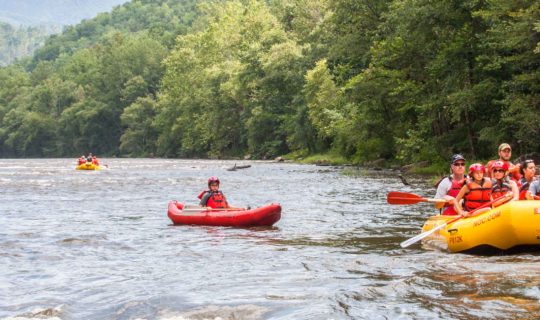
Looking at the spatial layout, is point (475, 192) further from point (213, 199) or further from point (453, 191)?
point (213, 199)

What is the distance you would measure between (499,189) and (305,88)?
138 feet

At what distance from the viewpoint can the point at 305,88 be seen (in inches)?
2063

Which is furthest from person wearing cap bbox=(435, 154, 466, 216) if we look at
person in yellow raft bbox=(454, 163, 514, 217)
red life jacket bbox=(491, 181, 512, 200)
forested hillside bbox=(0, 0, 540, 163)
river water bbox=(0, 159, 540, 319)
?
forested hillside bbox=(0, 0, 540, 163)

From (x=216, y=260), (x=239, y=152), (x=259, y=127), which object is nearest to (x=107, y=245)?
(x=216, y=260)

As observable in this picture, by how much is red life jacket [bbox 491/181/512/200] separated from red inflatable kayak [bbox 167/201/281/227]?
191 inches

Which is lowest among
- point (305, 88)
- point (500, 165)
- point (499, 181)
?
point (499, 181)

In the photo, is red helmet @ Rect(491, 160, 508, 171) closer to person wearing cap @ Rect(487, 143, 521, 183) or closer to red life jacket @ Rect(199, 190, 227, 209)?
person wearing cap @ Rect(487, 143, 521, 183)

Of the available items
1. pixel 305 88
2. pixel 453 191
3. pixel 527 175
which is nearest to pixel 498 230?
pixel 527 175

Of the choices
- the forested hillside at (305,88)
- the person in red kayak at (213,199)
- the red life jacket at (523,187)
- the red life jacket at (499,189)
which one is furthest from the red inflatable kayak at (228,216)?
the forested hillside at (305,88)

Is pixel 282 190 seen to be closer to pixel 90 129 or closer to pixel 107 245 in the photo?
pixel 107 245

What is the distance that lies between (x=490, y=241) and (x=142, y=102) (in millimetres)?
87934

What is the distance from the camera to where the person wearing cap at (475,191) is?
10688mm

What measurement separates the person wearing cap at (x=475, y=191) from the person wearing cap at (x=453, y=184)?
24 cm

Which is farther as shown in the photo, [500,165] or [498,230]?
[500,165]
